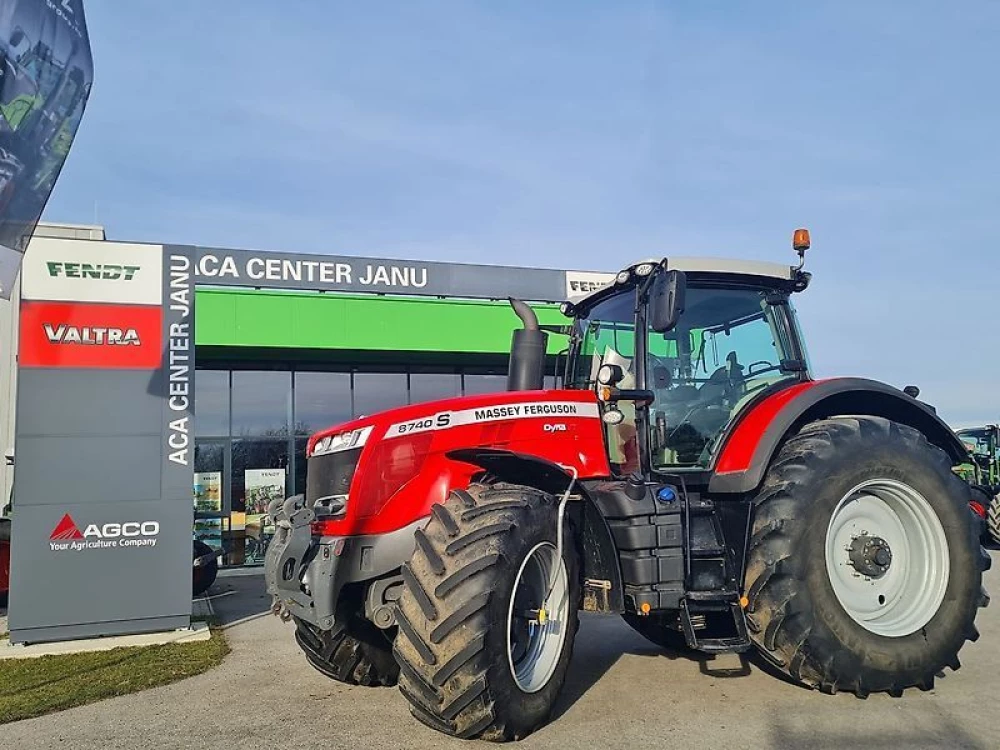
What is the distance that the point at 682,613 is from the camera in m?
4.78

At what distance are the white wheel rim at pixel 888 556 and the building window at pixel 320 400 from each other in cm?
1098

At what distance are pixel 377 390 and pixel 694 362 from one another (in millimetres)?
10478

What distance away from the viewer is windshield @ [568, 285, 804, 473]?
17.7ft

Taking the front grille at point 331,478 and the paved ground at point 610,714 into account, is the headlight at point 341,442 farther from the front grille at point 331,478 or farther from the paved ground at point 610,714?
the paved ground at point 610,714

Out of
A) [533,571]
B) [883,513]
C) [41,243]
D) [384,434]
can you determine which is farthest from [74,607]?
[883,513]

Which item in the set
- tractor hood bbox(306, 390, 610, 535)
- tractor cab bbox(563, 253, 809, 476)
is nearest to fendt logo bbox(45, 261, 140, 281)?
tractor hood bbox(306, 390, 610, 535)

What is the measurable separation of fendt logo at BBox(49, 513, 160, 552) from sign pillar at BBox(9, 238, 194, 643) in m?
0.01

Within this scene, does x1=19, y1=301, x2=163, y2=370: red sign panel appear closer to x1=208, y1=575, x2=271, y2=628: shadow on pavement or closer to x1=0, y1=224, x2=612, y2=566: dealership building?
x1=0, y1=224, x2=612, y2=566: dealership building

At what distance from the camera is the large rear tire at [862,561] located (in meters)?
4.79

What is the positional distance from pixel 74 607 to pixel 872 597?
292 inches

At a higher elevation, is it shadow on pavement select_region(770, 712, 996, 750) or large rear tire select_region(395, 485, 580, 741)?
large rear tire select_region(395, 485, 580, 741)

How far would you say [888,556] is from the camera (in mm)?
5242

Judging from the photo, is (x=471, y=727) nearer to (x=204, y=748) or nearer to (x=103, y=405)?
(x=204, y=748)

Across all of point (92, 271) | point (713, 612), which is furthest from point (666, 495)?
point (92, 271)
